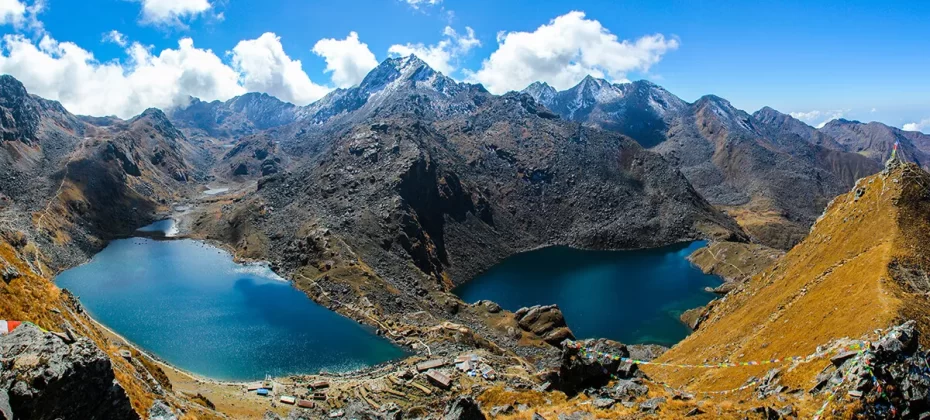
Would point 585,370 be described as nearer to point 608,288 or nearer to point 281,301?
point 281,301

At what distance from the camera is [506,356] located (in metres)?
88.2

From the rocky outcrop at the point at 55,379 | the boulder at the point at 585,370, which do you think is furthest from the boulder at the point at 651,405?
the rocky outcrop at the point at 55,379

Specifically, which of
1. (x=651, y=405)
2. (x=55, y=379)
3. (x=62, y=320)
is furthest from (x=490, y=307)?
(x=55, y=379)

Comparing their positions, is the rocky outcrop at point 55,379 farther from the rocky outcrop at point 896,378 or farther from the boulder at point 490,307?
the boulder at point 490,307

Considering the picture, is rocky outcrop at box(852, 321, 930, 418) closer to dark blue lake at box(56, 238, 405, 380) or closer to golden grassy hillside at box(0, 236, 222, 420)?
golden grassy hillside at box(0, 236, 222, 420)

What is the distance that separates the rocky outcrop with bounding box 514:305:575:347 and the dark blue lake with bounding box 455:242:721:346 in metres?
7.97

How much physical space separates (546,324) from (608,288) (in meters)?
47.3

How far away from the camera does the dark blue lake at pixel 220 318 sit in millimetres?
87250

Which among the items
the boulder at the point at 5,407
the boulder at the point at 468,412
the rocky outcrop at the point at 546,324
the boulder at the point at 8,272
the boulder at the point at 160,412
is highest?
the boulder at the point at 8,272

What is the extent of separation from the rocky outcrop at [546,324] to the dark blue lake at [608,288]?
797 cm

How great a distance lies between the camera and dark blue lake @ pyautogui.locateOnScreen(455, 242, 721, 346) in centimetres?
11325

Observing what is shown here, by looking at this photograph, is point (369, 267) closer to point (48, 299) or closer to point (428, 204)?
point (428, 204)

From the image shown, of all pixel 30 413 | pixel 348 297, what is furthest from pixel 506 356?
pixel 30 413

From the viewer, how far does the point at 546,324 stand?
103312 mm
